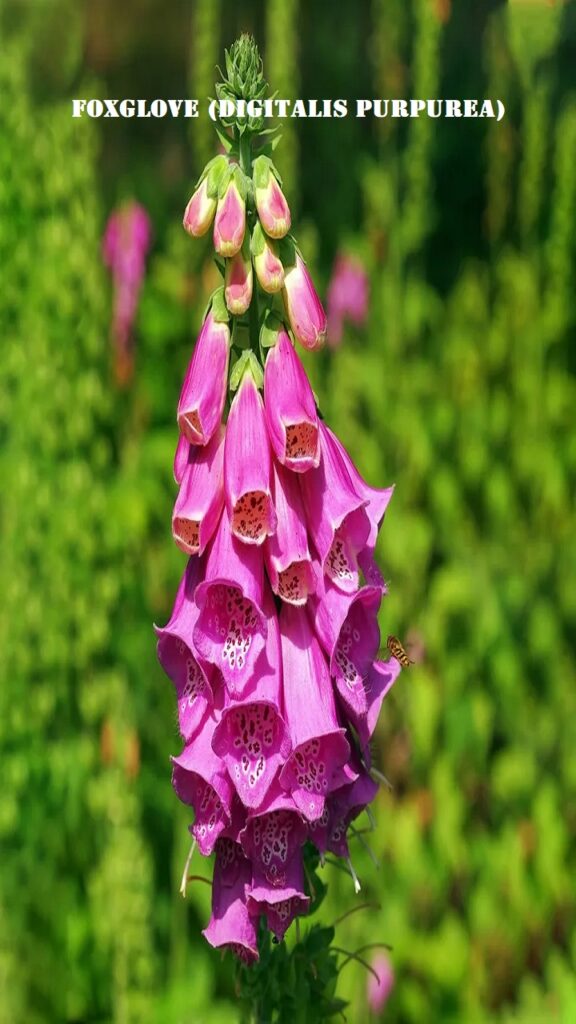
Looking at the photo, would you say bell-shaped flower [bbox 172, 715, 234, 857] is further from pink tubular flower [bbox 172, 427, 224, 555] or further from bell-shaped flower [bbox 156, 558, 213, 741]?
pink tubular flower [bbox 172, 427, 224, 555]

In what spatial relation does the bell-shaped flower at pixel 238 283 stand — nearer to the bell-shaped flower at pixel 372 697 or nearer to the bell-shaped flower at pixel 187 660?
the bell-shaped flower at pixel 187 660

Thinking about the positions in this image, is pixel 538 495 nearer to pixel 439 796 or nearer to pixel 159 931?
pixel 439 796

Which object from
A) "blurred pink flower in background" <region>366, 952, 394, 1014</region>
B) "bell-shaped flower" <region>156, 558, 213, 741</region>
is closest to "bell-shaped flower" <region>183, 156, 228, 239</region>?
"bell-shaped flower" <region>156, 558, 213, 741</region>

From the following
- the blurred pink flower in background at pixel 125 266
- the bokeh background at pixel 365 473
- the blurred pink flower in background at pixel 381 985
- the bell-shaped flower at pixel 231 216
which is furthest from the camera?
the blurred pink flower in background at pixel 125 266

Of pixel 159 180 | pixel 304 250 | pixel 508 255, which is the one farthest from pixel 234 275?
pixel 159 180

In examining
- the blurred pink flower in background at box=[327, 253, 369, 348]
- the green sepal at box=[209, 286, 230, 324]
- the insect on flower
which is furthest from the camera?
the blurred pink flower in background at box=[327, 253, 369, 348]

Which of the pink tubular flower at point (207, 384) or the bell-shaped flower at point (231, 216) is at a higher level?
the bell-shaped flower at point (231, 216)

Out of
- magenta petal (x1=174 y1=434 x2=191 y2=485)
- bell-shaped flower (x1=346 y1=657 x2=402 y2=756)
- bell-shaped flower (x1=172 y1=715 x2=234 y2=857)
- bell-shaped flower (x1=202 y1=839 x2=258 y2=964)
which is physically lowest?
bell-shaped flower (x1=202 y1=839 x2=258 y2=964)

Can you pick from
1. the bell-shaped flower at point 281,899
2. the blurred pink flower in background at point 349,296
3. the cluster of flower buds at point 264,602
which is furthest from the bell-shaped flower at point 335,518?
the blurred pink flower in background at point 349,296
